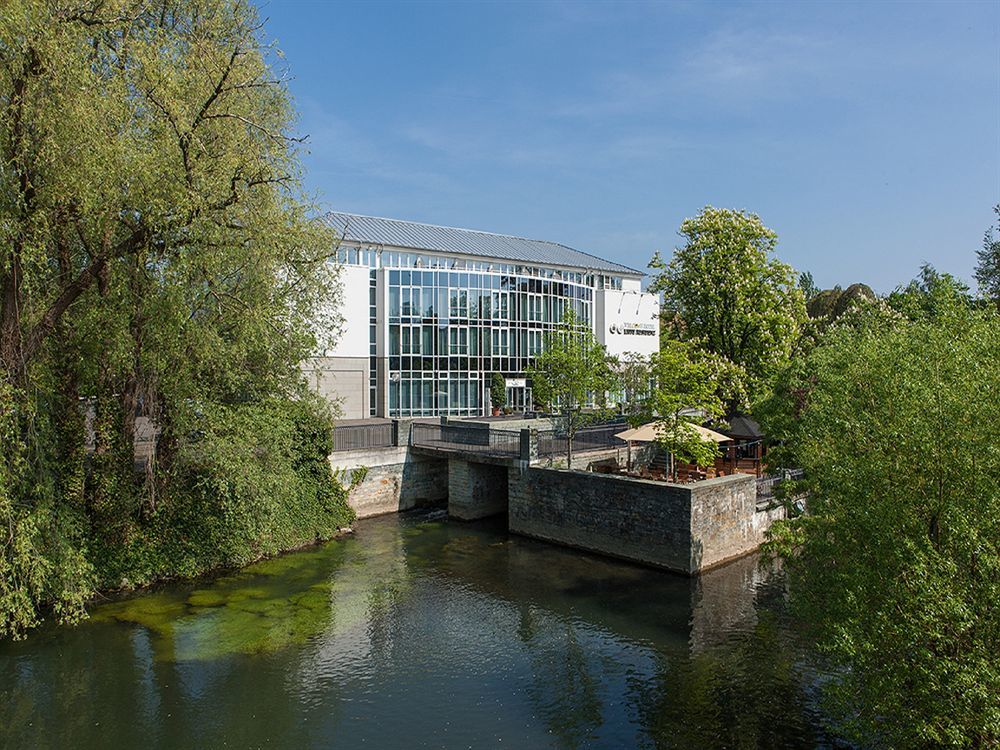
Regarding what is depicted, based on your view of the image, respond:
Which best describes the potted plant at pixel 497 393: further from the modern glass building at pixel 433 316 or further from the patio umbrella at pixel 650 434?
the patio umbrella at pixel 650 434

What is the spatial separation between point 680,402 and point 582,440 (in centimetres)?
593

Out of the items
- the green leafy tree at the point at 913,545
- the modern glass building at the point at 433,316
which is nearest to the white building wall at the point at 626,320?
the modern glass building at the point at 433,316

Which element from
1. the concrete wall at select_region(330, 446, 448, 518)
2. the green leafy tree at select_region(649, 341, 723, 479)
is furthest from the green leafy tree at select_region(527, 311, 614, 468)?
the concrete wall at select_region(330, 446, 448, 518)

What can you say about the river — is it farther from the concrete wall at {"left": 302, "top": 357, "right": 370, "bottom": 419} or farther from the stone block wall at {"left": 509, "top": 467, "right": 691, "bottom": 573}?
the concrete wall at {"left": 302, "top": 357, "right": 370, "bottom": 419}

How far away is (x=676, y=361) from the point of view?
73.9ft

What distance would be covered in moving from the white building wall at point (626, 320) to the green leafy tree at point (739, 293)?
1674 cm

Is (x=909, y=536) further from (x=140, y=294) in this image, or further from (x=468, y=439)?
(x=468, y=439)

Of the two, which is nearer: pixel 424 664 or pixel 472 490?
pixel 424 664

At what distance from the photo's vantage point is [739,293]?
98.7 ft

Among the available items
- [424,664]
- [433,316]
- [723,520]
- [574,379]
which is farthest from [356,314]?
[424,664]

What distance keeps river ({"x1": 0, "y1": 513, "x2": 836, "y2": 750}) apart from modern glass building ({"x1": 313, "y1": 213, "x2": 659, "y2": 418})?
64.5 feet

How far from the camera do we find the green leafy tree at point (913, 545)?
7.48 metres

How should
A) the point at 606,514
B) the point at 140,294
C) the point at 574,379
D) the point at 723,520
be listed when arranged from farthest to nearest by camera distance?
the point at 574,379 < the point at 606,514 < the point at 723,520 < the point at 140,294

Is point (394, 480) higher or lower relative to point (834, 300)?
lower
